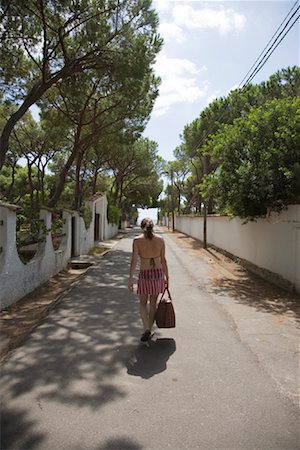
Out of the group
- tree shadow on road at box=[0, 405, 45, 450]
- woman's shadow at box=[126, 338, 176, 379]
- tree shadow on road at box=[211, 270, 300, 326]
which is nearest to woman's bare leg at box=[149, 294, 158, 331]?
woman's shadow at box=[126, 338, 176, 379]

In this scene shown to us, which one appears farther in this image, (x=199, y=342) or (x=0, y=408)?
(x=199, y=342)

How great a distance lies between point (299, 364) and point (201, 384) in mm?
1377

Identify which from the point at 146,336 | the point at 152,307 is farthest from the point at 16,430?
the point at 152,307

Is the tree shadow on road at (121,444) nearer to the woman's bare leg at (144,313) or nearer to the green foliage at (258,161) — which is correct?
the woman's bare leg at (144,313)

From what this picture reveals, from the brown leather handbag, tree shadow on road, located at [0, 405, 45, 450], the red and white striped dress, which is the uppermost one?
the red and white striped dress

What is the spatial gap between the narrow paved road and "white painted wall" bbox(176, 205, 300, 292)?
3278 mm

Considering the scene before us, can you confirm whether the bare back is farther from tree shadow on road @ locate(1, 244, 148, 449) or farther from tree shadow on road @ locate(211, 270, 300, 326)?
tree shadow on road @ locate(211, 270, 300, 326)

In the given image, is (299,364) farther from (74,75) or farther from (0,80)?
(0,80)

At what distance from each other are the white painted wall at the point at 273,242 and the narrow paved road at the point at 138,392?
129 inches

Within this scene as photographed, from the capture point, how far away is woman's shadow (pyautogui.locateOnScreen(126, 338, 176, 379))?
13.4 feet

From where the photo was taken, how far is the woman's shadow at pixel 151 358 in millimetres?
4098

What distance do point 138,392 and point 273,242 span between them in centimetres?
750

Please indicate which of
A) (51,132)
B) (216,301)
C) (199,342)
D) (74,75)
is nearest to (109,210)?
(51,132)

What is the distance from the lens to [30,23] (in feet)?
37.0
